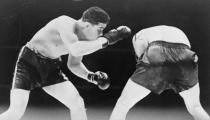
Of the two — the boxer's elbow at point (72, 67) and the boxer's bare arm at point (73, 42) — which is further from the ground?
the boxer's bare arm at point (73, 42)

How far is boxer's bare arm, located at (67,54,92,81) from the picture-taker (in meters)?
3.39

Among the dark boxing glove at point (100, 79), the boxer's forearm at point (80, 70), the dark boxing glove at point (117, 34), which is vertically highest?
the dark boxing glove at point (117, 34)

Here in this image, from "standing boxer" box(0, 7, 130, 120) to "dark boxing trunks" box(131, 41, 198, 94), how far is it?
1.04 ft

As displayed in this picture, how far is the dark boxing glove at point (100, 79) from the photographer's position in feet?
11.1

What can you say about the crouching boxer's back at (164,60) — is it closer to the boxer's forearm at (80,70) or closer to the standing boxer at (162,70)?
the standing boxer at (162,70)

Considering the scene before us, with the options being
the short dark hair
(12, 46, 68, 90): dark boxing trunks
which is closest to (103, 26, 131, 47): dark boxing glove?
the short dark hair

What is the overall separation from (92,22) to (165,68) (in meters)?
0.84

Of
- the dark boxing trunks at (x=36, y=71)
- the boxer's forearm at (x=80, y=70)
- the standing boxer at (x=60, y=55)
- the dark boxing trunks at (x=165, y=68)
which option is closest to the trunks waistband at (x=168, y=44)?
the dark boxing trunks at (x=165, y=68)

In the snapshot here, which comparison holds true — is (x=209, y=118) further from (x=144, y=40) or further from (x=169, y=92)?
(x=144, y=40)

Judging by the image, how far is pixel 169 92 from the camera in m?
3.42

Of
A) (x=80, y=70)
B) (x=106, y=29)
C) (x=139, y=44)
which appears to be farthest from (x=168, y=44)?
(x=80, y=70)

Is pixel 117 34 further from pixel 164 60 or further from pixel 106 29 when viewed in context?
pixel 164 60

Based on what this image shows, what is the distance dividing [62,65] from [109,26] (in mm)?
595

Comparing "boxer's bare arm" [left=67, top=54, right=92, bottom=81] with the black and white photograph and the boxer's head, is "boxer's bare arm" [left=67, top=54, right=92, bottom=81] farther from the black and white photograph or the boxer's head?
the boxer's head
